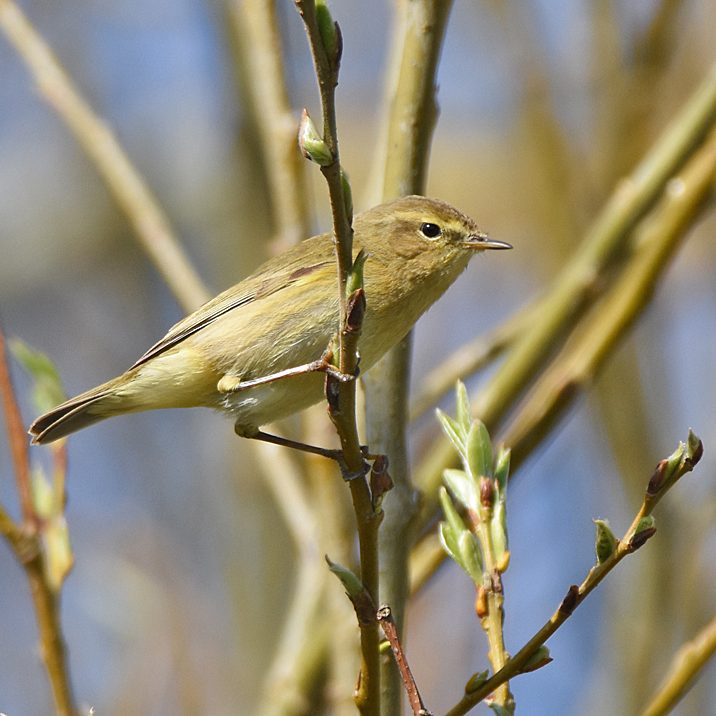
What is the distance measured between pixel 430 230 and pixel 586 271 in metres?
0.54

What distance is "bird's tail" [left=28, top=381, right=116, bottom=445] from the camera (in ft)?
10.6

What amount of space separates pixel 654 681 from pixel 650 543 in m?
0.54

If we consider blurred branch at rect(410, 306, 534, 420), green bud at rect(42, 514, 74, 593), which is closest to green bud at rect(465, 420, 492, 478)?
green bud at rect(42, 514, 74, 593)

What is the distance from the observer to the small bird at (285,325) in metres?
3.14

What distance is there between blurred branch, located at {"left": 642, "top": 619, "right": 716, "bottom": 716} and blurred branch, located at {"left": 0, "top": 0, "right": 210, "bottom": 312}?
7.49 feet

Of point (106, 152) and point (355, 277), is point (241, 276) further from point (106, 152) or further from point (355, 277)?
point (355, 277)

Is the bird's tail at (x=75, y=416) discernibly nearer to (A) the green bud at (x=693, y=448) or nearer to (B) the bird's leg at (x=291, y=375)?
(B) the bird's leg at (x=291, y=375)

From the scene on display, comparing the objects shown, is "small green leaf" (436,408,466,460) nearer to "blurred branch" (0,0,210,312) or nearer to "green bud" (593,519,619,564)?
"green bud" (593,519,619,564)

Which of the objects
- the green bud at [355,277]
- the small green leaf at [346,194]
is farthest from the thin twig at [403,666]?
the small green leaf at [346,194]

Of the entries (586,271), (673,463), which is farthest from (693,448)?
(586,271)

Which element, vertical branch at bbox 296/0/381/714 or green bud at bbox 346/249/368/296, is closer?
vertical branch at bbox 296/0/381/714

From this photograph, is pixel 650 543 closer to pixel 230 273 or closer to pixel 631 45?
pixel 631 45

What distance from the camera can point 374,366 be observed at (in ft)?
10.1

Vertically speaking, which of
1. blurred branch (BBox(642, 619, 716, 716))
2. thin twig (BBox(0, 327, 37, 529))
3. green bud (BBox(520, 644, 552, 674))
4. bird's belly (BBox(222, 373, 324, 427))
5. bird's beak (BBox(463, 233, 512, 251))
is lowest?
blurred branch (BBox(642, 619, 716, 716))
